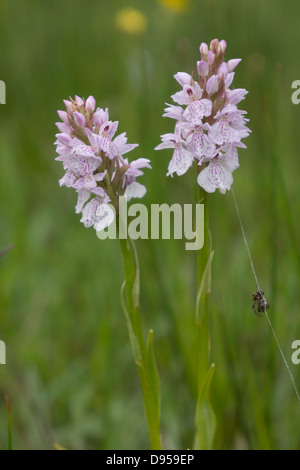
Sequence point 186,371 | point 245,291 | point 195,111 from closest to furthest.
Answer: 1. point 195,111
2. point 186,371
3. point 245,291

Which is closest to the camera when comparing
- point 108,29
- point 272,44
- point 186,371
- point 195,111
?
point 195,111

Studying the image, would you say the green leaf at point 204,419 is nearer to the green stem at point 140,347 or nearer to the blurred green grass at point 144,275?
the green stem at point 140,347

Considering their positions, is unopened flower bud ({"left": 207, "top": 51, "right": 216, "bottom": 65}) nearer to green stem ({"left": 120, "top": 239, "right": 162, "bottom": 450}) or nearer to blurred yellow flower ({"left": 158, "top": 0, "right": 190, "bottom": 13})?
green stem ({"left": 120, "top": 239, "right": 162, "bottom": 450})

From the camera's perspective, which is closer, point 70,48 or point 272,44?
point 70,48

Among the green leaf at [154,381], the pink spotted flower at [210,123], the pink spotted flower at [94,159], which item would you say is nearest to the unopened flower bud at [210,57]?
the pink spotted flower at [210,123]

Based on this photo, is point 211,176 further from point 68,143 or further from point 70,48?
point 70,48

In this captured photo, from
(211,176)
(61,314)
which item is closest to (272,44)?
(61,314)
